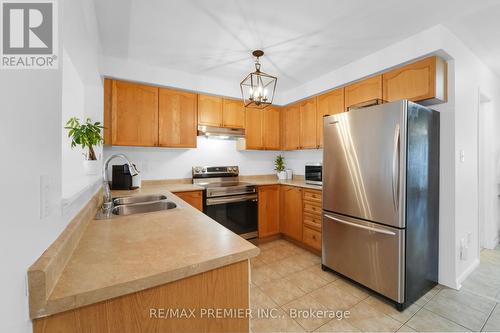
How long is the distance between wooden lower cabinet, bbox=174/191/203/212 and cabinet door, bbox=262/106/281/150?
1475 mm

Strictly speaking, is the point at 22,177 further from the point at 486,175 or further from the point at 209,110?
the point at 486,175

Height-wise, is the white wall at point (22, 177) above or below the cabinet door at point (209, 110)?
below

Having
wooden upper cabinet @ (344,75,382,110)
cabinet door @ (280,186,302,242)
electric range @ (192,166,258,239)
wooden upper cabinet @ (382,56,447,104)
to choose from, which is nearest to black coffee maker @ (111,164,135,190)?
electric range @ (192,166,258,239)

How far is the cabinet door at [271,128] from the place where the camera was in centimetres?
366


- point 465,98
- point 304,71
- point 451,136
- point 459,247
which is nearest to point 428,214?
point 459,247

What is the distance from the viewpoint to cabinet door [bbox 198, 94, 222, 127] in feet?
10.1

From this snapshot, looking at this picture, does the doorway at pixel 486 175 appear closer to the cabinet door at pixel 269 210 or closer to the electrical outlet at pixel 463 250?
the electrical outlet at pixel 463 250

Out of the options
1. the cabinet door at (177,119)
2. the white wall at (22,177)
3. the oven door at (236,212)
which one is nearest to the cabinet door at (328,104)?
the oven door at (236,212)

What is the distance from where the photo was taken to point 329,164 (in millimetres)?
2314

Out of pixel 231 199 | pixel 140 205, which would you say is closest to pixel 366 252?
pixel 231 199

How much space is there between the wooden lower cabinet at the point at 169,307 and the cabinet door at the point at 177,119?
2.33 m

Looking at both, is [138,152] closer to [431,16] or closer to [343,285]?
[343,285]

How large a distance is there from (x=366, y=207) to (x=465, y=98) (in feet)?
Result: 5.34

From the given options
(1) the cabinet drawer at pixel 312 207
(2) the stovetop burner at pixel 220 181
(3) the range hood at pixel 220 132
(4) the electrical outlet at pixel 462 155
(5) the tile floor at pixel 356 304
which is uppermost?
(3) the range hood at pixel 220 132
